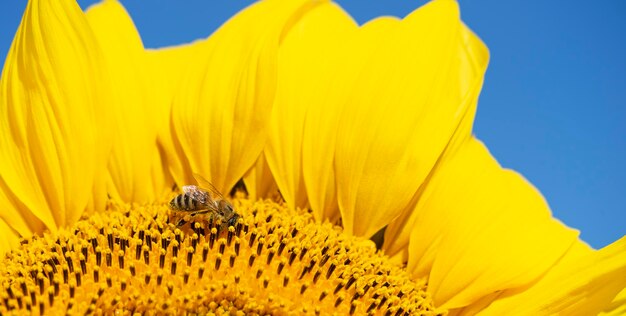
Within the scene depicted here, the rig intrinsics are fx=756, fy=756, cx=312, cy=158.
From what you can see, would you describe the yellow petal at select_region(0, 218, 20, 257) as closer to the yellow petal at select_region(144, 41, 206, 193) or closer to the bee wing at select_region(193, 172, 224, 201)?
the yellow petal at select_region(144, 41, 206, 193)

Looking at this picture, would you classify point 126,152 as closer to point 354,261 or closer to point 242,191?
point 242,191

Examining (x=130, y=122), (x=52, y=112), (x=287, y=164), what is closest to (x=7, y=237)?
(x=52, y=112)

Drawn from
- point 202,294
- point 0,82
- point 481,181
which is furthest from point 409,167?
point 0,82

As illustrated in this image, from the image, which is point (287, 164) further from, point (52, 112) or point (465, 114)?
point (52, 112)

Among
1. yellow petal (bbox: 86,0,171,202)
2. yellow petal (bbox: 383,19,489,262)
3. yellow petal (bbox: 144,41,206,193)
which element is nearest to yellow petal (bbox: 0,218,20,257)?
yellow petal (bbox: 86,0,171,202)

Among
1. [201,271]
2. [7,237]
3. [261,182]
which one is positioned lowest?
[7,237]

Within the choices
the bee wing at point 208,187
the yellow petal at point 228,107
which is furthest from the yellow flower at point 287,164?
the bee wing at point 208,187
